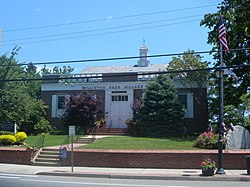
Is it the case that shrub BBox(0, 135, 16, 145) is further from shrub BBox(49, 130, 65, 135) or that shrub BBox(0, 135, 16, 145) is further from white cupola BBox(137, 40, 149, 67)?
white cupola BBox(137, 40, 149, 67)

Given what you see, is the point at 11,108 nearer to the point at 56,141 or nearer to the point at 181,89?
the point at 56,141

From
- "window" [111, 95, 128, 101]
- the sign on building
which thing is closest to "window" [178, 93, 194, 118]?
"window" [111, 95, 128, 101]

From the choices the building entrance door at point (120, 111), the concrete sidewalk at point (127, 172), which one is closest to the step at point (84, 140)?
the concrete sidewalk at point (127, 172)

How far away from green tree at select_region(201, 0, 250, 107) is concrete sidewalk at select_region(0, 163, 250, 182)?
1151 centimetres

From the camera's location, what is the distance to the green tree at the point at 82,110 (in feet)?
107

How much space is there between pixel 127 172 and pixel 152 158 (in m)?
2.10

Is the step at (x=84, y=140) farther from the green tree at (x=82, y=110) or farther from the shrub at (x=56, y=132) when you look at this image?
the shrub at (x=56, y=132)

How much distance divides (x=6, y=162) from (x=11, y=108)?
7.67 meters

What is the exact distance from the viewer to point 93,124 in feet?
110

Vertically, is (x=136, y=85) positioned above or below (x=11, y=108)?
above

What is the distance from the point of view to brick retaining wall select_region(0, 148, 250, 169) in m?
19.6

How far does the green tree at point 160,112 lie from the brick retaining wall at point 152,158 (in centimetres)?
954

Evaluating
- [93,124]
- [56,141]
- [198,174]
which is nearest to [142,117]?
[93,124]

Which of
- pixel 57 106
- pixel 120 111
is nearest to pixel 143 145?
pixel 120 111
